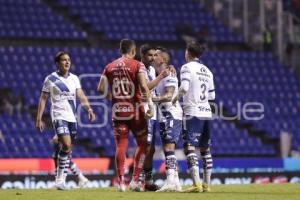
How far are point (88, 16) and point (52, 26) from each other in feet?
6.32

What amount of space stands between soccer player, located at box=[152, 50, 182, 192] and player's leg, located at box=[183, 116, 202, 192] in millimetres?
201

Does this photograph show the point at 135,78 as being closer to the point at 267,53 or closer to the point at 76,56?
the point at 76,56

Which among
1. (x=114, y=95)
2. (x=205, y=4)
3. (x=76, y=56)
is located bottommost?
(x=114, y=95)

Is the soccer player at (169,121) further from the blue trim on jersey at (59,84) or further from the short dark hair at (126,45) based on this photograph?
the blue trim on jersey at (59,84)

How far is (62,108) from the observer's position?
1353 cm

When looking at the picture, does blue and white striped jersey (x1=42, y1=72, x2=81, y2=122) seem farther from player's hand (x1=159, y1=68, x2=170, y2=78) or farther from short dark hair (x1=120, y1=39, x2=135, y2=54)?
player's hand (x1=159, y1=68, x2=170, y2=78)

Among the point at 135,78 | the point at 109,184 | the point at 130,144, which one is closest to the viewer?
the point at 135,78

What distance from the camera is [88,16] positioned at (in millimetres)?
30000

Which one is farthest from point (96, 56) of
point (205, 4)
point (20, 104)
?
point (205, 4)

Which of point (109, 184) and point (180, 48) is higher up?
point (180, 48)

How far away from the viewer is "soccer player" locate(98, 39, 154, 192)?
510 inches

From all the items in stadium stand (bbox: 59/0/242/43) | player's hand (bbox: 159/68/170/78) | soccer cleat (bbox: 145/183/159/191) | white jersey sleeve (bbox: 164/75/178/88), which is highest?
stadium stand (bbox: 59/0/242/43)

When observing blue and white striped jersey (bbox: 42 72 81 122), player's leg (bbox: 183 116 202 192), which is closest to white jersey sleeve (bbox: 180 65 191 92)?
player's leg (bbox: 183 116 202 192)

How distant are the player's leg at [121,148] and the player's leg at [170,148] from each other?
2.20 ft
